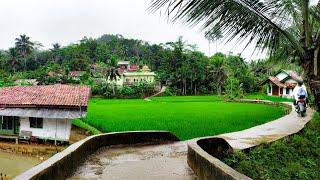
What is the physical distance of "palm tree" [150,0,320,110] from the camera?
457cm

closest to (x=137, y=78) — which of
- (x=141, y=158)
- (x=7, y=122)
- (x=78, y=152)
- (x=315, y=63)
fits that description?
(x=7, y=122)

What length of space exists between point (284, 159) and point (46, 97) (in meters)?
14.8

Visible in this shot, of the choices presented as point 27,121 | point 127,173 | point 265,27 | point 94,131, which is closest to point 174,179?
point 127,173

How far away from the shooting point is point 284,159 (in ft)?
29.8

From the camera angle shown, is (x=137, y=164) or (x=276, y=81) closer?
(x=137, y=164)

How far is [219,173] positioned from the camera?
14.6 ft

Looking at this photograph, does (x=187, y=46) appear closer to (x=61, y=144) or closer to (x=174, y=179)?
(x=61, y=144)

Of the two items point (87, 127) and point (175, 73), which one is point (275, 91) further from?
point (87, 127)

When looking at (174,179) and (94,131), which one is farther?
(94,131)

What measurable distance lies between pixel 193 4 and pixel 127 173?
121 inches

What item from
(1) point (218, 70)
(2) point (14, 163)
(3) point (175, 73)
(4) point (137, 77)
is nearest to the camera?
(2) point (14, 163)

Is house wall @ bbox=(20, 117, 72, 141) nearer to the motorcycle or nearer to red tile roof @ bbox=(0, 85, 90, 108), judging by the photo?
red tile roof @ bbox=(0, 85, 90, 108)

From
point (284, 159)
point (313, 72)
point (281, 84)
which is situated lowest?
point (284, 159)

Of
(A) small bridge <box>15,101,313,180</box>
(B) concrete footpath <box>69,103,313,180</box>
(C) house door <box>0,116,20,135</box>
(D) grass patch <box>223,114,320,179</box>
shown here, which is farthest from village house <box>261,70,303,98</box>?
(B) concrete footpath <box>69,103,313,180</box>
